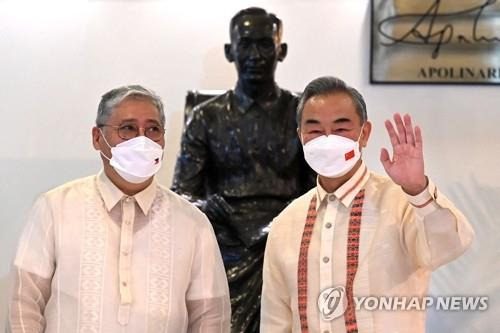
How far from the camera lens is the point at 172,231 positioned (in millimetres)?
1791

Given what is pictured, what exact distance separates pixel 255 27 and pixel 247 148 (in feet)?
1.54

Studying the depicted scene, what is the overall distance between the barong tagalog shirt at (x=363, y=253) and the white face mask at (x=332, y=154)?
51 millimetres

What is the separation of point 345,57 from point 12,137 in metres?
1.68

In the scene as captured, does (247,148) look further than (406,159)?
Yes

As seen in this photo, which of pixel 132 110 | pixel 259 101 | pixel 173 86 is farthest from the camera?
pixel 173 86

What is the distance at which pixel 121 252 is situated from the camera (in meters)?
1.71

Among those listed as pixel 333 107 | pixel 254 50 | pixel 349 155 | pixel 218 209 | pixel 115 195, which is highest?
pixel 254 50

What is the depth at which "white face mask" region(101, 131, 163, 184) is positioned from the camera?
1746mm

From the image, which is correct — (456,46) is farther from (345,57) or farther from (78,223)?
(78,223)

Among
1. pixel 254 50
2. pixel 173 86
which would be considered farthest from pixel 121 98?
pixel 173 86

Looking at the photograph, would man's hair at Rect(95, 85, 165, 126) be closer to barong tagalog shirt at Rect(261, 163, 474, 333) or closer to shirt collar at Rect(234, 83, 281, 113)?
barong tagalog shirt at Rect(261, 163, 474, 333)

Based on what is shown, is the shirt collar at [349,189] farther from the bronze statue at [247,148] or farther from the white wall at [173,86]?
the white wall at [173,86]

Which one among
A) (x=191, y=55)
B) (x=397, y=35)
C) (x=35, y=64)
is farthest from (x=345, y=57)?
(x=35, y=64)

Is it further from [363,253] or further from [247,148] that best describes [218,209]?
[363,253]
